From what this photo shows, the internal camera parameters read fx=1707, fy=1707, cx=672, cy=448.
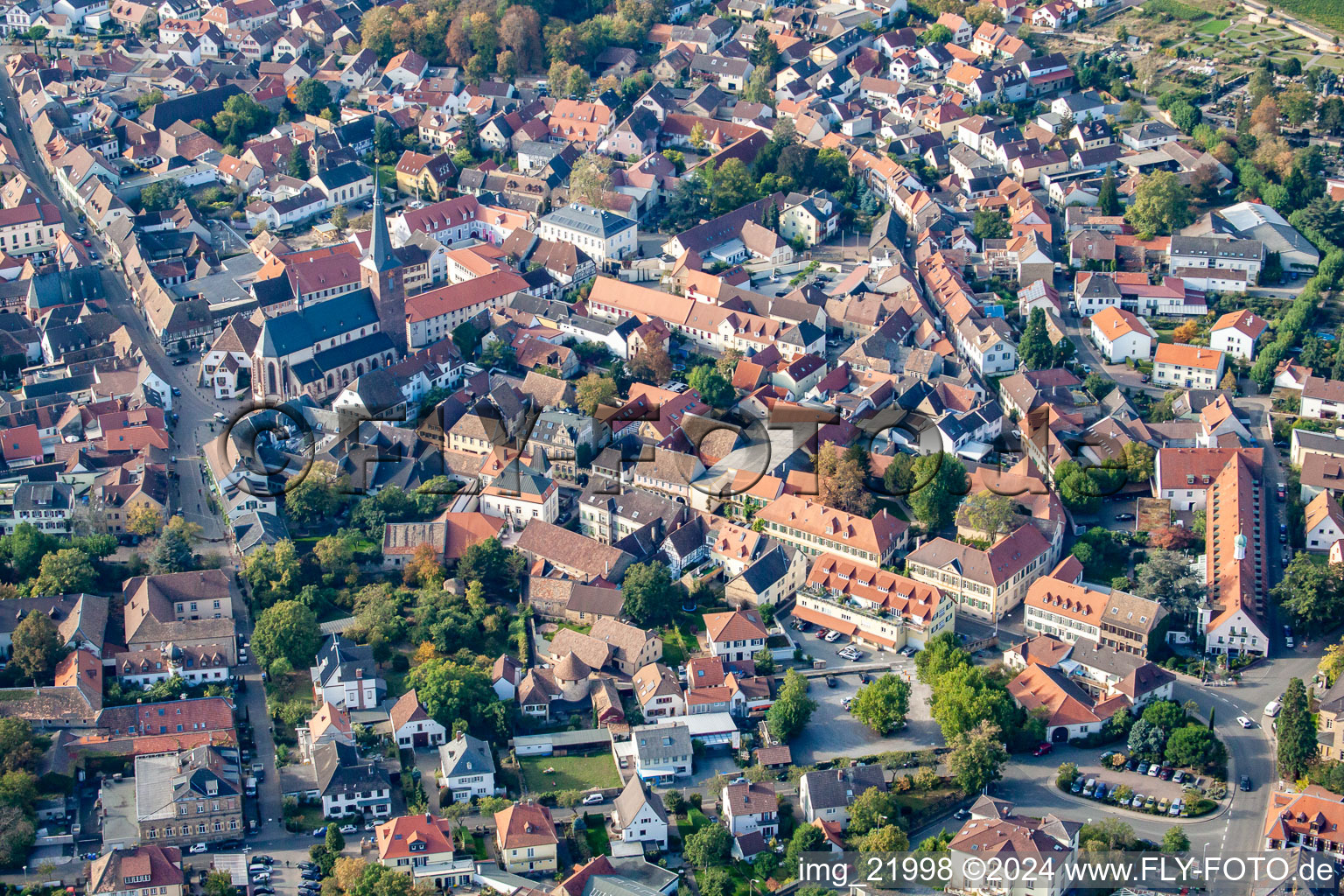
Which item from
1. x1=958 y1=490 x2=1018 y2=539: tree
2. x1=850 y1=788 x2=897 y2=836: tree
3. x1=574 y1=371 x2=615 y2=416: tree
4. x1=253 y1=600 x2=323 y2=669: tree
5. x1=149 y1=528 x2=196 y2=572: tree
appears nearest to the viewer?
x1=850 y1=788 x2=897 y2=836: tree

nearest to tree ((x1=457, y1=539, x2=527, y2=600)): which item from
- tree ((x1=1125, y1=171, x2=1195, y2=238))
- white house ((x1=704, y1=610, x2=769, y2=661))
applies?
white house ((x1=704, y1=610, x2=769, y2=661))

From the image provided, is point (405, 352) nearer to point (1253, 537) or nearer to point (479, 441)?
point (479, 441)

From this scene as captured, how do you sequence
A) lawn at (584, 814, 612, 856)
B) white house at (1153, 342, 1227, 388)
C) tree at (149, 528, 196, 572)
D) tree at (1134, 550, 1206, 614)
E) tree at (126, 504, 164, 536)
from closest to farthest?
lawn at (584, 814, 612, 856) → tree at (1134, 550, 1206, 614) → tree at (149, 528, 196, 572) → tree at (126, 504, 164, 536) → white house at (1153, 342, 1227, 388)

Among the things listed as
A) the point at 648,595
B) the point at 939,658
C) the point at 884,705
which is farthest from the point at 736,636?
the point at 939,658

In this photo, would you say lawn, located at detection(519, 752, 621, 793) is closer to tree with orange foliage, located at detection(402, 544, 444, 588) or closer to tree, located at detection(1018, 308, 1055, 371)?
tree with orange foliage, located at detection(402, 544, 444, 588)

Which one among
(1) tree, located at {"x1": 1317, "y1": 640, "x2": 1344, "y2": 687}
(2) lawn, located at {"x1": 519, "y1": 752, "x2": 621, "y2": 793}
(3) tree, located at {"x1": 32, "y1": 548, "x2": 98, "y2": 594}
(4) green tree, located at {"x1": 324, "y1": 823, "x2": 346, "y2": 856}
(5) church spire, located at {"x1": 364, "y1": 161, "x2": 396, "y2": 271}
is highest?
(5) church spire, located at {"x1": 364, "y1": 161, "x2": 396, "y2": 271}

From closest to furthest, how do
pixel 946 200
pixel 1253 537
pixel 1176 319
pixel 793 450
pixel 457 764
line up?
pixel 457 764
pixel 1253 537
pixel 793 450
pixel 1176 319
pixel 946 200

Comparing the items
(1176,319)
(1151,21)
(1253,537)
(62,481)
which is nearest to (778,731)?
(1253,537)

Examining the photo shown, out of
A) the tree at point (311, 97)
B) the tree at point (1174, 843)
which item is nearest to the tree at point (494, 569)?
the tree at point (1174, 843)
